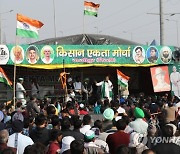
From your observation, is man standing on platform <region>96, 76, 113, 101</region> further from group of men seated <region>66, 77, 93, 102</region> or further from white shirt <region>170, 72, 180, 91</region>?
white shirt <region>170, 72, 180, 91</region>

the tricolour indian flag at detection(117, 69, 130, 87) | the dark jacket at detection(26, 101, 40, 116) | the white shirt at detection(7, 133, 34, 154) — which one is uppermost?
the tricolour indian flag at detection(117, 69, 130, 87)

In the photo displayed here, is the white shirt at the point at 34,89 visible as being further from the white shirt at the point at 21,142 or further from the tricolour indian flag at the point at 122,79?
the white shirt at the point at 21,142

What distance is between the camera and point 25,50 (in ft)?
63.3

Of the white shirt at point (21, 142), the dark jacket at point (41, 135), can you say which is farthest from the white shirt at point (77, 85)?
the white shirt at point (21, 142)

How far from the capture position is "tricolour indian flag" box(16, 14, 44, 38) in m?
15.8

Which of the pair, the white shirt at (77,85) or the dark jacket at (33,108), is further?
the white shirt at (77,85)

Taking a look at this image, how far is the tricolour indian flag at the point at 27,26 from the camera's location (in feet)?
51.7

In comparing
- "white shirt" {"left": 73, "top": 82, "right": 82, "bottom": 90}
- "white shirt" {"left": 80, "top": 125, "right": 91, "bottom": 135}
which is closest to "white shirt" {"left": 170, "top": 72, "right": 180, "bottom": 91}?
"white shirt" {"left": 73, "top": 82, "right": 82, "bottom": 90}

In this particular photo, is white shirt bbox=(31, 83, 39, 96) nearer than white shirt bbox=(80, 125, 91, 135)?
No

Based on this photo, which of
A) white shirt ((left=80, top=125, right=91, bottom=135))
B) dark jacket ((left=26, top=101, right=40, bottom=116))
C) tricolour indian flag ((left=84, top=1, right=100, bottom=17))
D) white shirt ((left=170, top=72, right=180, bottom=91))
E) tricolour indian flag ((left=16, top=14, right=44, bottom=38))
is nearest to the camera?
white shirt ((left=80, top=125, right=91, bottom=135))

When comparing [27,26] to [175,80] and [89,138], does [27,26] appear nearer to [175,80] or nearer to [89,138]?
[175,80]

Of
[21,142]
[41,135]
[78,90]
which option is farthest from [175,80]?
[21,142]

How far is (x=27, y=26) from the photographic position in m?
16.0

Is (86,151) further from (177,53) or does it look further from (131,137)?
(177,53)
